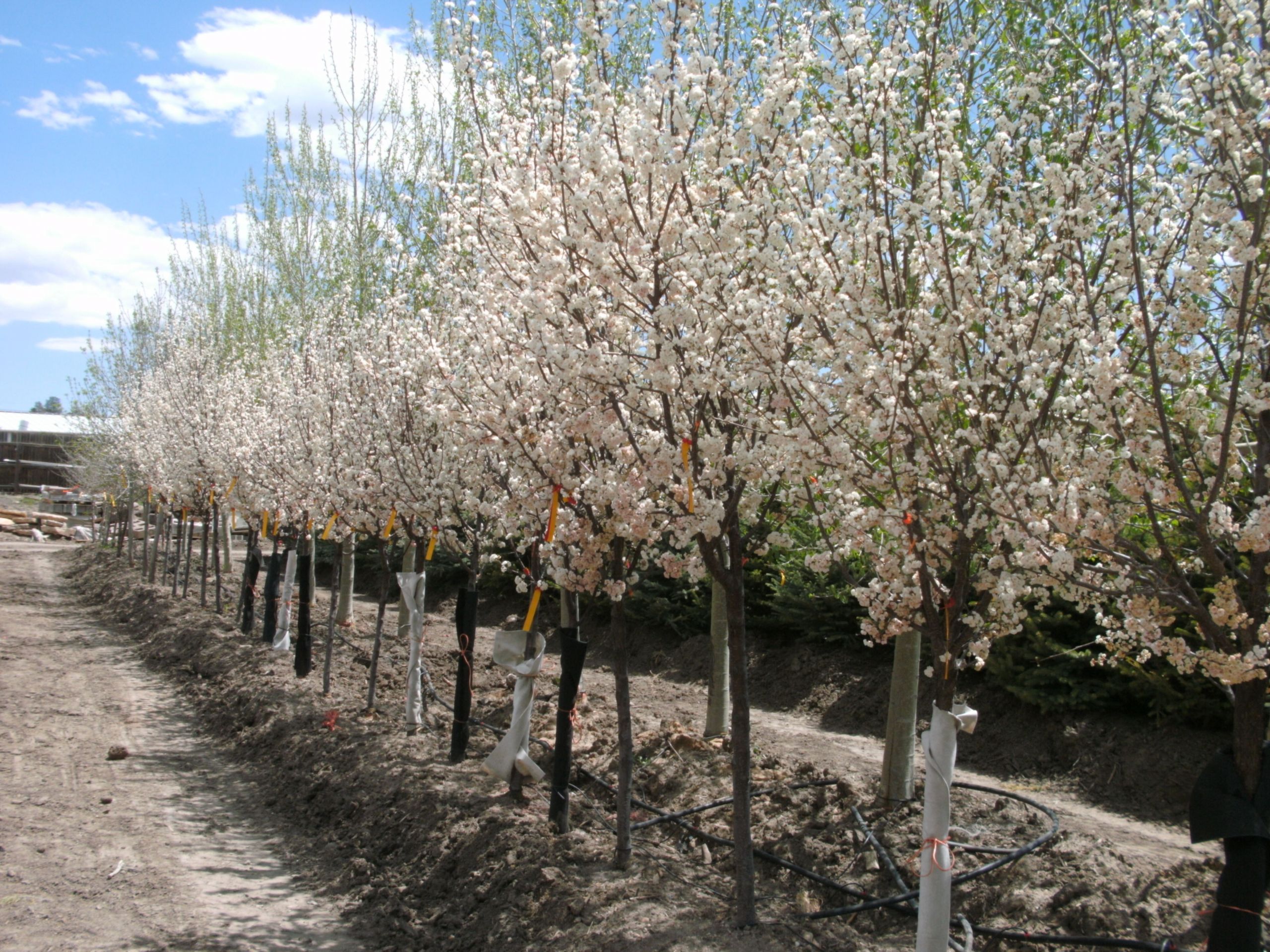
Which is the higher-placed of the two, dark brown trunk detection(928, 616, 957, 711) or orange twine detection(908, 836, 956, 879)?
dark brown trunk detection(928, 616, 957, 711)

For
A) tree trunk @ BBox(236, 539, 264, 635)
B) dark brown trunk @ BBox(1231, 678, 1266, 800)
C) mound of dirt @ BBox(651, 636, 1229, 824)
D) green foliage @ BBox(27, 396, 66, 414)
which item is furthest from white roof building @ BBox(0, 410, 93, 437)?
dark brown trunk @ BBox(1231, 678, 1266, 800)

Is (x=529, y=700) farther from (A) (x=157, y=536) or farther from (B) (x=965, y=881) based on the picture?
(A) (x=157, y=536)

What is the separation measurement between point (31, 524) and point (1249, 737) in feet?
151

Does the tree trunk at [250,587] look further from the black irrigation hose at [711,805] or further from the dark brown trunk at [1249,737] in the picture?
the dark brown trunk at [1249,737]

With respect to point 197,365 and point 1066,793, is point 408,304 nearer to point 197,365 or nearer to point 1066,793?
A: point 1066,793

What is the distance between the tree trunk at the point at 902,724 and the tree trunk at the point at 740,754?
1.56 metres

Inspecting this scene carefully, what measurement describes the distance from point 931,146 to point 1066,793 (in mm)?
5227

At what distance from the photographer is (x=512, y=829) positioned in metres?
5.65

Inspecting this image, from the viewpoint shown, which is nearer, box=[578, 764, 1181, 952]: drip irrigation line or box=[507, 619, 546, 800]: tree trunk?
box=[578, 764, 1181, 952]: drip irrigation line

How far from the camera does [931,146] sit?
3.65m

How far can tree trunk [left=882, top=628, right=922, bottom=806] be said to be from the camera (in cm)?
570

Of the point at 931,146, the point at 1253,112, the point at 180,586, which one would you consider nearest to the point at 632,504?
the point at 931,146

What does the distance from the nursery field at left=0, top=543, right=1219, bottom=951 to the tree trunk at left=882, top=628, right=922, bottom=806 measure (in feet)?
0.49

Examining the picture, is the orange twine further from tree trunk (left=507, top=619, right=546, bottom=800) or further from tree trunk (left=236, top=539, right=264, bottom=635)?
tree trunk (left=236, top=539, right=264, bottom=635)
